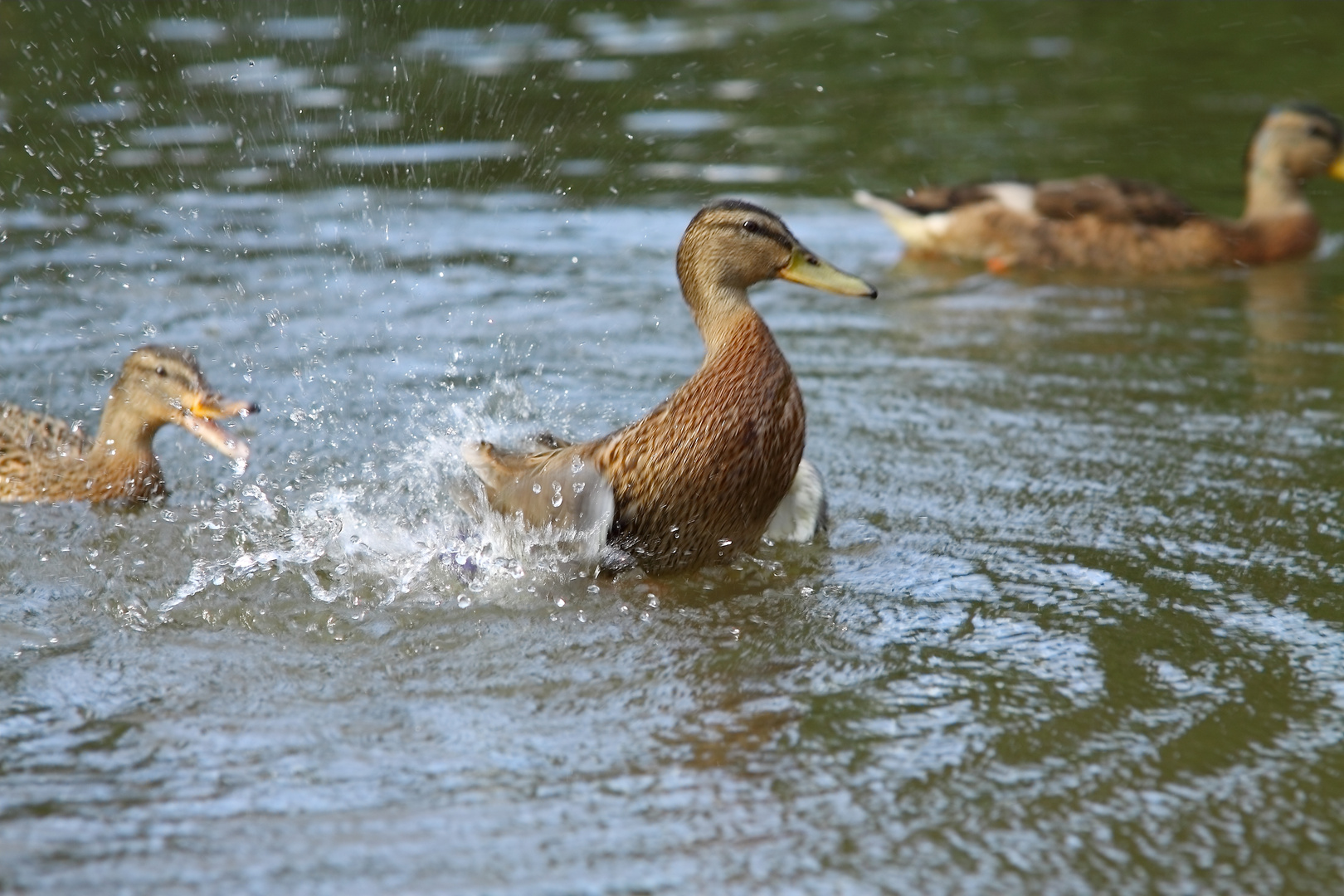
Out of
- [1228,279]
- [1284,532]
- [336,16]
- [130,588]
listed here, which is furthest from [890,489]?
[336,16]

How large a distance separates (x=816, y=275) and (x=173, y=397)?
7.45ft

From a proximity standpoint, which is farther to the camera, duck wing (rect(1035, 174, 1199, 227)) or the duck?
duck wing (rect(1035, 174, 1199, 227))

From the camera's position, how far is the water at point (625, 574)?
3371mm

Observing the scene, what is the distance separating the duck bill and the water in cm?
79

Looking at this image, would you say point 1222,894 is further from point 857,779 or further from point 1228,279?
point 1228,279

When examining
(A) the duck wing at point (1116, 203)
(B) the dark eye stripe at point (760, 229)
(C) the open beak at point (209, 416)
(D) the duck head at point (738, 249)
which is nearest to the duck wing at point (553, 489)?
(D) the duck head at point (738, 249)

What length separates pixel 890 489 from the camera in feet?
18.6

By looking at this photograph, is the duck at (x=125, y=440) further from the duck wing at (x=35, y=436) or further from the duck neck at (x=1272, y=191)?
the duck neck at (x=1272, y=191)

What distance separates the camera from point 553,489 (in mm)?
4867

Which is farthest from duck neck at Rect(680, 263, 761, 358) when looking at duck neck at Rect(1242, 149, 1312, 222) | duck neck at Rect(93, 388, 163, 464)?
duck neck at Rect(1242, 149, 1312, 222)

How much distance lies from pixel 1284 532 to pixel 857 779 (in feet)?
7.54

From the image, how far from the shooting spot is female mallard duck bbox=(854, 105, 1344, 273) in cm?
901

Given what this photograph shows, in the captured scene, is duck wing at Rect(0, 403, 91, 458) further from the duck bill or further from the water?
the duck bill

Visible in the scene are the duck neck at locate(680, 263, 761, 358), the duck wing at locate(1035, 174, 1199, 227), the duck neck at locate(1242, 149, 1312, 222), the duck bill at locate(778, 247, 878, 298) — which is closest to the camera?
the duck neck at locate(680, 263, 761, 358)
